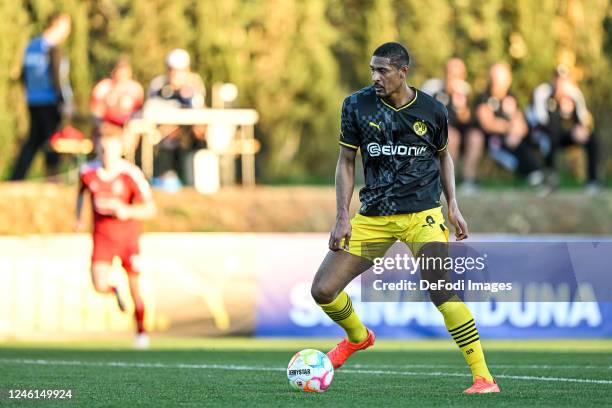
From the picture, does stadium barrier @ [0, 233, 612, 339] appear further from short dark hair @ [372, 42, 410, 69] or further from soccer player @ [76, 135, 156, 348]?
short dark hair @ [372, 42, 410, 69]

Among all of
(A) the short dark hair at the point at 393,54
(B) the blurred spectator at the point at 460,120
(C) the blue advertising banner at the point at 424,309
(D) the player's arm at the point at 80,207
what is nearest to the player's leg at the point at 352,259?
(A) the short dark hair at the point at 393,54

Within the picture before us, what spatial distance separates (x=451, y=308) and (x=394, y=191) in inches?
33.1

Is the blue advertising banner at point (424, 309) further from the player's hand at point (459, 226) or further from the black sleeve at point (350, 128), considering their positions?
the black sleeve at point (350, 128)

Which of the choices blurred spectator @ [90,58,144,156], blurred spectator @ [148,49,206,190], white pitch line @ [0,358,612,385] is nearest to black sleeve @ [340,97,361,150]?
white pitch line @ [0,358,612,385]

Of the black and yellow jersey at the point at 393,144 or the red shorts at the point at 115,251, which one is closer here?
the black and yellow jersey at the point at 393,144

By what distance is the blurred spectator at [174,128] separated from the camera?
1952 centimetres

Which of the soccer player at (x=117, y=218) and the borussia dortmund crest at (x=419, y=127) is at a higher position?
the borussia dortmund crest at (x=419, y=127)

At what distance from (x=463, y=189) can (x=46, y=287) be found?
6.26 m

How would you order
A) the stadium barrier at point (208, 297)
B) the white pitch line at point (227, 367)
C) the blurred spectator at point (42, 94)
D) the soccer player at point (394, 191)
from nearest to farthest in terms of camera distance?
the soccer player at point (394, 191) → the white pitch line at point (227, 367) → the stadium barrier at point (208, 297) → the blurred spectator at point (42, 94)

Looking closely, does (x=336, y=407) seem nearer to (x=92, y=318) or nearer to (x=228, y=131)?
(x=92, y=318)

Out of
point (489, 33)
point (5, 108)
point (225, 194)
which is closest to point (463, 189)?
point (225, 194)

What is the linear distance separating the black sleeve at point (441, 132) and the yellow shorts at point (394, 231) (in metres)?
0.44

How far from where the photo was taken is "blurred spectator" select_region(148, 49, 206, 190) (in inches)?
768

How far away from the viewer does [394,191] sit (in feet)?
30.0
